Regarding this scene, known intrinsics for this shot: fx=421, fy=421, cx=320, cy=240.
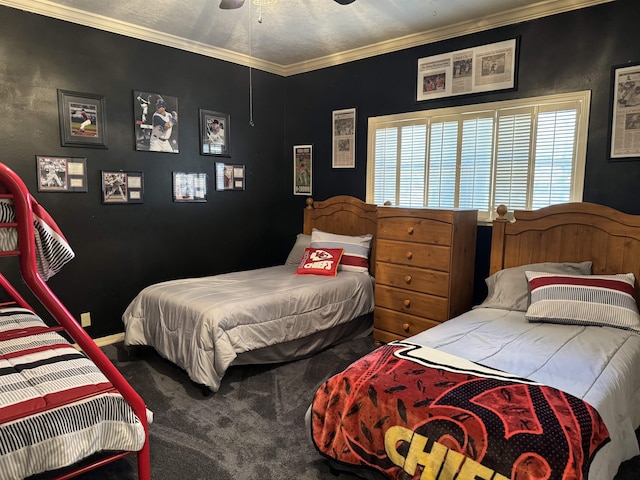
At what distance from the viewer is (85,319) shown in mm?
3420

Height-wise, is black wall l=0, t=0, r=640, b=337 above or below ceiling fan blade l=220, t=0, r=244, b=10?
below

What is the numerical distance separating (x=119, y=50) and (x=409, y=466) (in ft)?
Answer: 11.9

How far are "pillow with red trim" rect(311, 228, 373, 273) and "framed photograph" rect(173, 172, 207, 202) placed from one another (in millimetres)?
1192

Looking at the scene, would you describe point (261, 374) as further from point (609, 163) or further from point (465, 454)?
point (609, 163)

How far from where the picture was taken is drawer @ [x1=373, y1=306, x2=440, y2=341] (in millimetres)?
3266

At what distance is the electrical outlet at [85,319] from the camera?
3404 millimetres

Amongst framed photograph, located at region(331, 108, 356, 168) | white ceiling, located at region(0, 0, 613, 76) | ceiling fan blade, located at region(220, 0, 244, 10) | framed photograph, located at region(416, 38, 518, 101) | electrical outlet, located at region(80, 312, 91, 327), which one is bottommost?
electrical outlet, located at region(80, 312, 91, 327)

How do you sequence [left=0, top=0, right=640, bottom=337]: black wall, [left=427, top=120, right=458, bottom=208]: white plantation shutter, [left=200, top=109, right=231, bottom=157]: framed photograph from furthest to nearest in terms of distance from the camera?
[left=200, top=109, right=231, bottom=157]: framed photograph, [left=427, top=120, right=458, bottom=208]: white plantation shutter, [left=0, top=0, right=640, bottom=337]: black wall

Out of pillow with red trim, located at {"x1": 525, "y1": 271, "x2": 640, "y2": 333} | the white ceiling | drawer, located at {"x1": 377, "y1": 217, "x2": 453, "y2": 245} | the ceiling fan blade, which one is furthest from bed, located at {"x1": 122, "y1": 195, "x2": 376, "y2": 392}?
the ceiling fan blade

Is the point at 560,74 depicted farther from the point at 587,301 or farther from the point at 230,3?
the point at 230,3

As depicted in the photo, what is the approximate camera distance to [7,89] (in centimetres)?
295

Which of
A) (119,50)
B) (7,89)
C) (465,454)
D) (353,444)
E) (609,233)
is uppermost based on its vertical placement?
(119,50)

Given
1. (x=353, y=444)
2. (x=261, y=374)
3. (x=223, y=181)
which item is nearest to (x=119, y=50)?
(x=223, y=181)

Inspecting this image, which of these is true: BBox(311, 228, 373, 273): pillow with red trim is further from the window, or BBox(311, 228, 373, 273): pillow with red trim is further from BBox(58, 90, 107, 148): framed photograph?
BBox(58, 90, 107, 148): framed photograph
